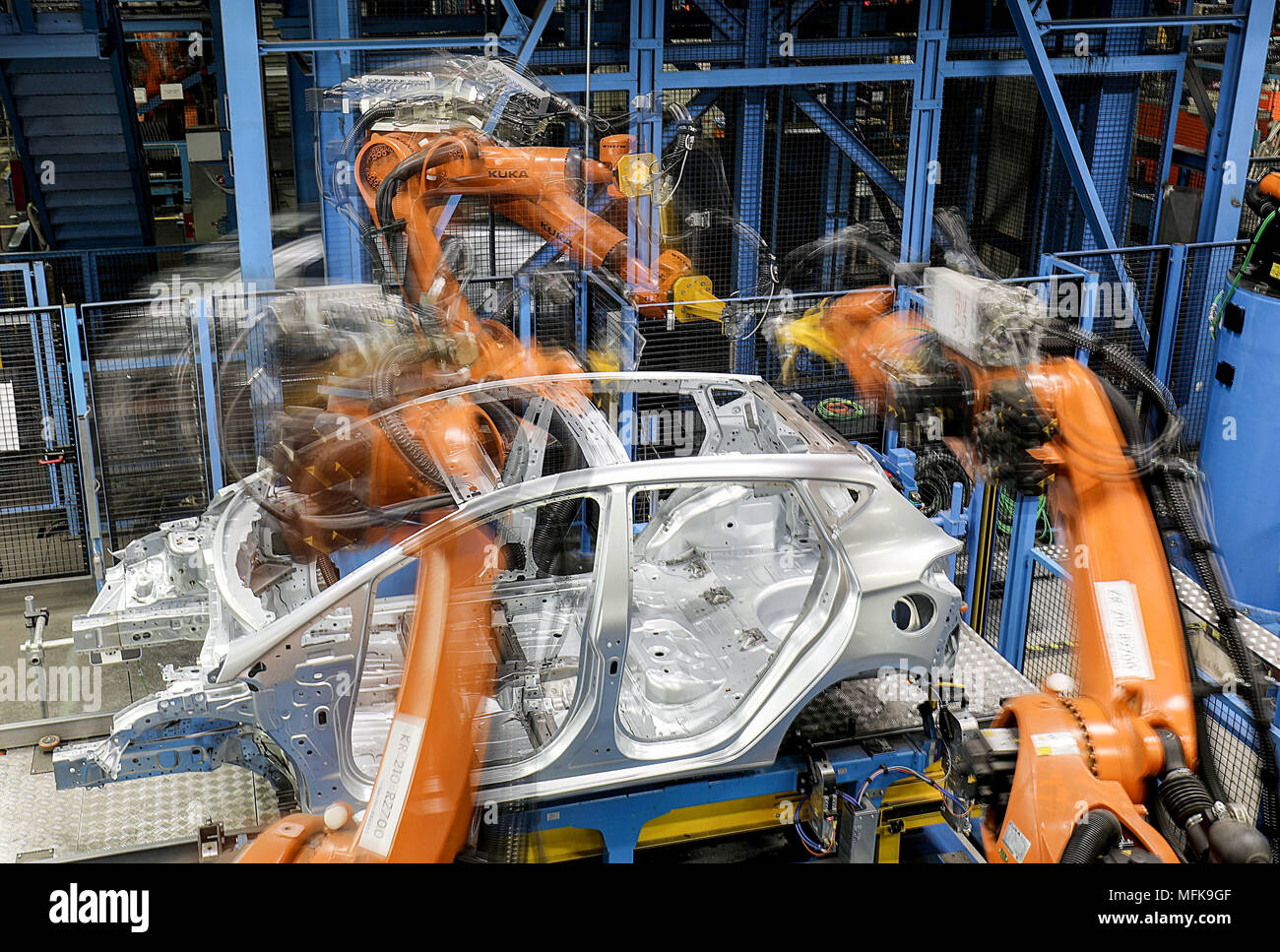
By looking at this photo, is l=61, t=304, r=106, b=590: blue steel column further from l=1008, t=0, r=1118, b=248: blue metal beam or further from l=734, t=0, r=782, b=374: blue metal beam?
l=1008, t=0, r=1118, b=248: blue metal beam

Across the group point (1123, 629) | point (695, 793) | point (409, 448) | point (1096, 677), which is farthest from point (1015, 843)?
point (409, 448)

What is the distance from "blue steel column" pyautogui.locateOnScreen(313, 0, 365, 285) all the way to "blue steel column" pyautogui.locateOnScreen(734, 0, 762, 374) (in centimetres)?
267

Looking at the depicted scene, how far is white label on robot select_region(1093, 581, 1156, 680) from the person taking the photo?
3.32m

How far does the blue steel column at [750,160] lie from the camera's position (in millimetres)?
8484

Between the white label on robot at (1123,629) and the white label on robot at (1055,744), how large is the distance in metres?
0.23

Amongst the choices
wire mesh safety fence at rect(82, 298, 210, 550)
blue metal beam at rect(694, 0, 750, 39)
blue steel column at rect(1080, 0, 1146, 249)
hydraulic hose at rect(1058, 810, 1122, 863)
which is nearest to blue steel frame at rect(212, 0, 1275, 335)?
blue metal beam at rect(694, 0, 750, 39)

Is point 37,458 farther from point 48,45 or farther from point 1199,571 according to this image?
point 1199,571

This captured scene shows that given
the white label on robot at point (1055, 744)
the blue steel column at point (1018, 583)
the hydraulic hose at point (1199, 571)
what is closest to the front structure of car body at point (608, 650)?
the white label on robot at point (1055, 744)

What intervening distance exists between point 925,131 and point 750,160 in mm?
1276

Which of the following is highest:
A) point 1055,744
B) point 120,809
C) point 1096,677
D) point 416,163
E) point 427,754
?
point 416,163

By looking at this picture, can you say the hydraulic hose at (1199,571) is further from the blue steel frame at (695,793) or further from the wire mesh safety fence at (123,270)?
the wire mesh safety fence at (123,270)

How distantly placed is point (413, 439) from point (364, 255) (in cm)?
326

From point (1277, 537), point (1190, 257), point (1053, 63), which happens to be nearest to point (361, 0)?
point (1053, 63)

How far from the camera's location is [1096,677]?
349 cm
